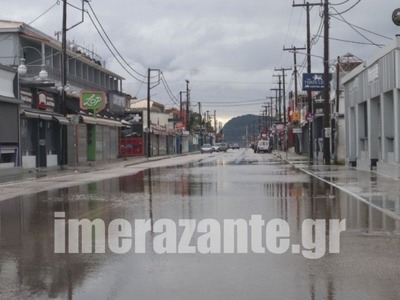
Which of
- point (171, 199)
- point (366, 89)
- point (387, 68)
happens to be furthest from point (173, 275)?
point (366, 89)

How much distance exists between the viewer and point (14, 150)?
31188 mm

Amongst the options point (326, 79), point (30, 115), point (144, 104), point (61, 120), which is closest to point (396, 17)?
point (326, 79)

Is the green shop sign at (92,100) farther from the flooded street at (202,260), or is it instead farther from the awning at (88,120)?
the flooded street at (202,260)

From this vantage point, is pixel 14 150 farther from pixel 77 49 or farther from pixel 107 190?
pixel 77 49

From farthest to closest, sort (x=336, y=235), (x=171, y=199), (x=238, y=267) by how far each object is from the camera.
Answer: (x=171, y=199), (x=336, y=235), (x=238, y=267)

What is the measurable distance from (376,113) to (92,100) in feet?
69.0

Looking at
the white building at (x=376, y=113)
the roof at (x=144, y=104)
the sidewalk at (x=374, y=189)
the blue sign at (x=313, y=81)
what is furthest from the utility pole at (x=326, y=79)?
the roof at (x=144, y=104)

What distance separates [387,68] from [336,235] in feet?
51.2

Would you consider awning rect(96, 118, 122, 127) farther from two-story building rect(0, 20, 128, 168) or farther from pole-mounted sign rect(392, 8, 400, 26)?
pole-mounted sign rect(392, 8, 400, 26)

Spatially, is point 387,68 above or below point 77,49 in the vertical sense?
below

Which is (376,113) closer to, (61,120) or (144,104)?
(61,120)

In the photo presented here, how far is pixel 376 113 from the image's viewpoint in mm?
28594

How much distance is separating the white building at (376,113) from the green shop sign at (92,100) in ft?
55.3

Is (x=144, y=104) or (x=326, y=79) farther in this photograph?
(x=144, y=104)
